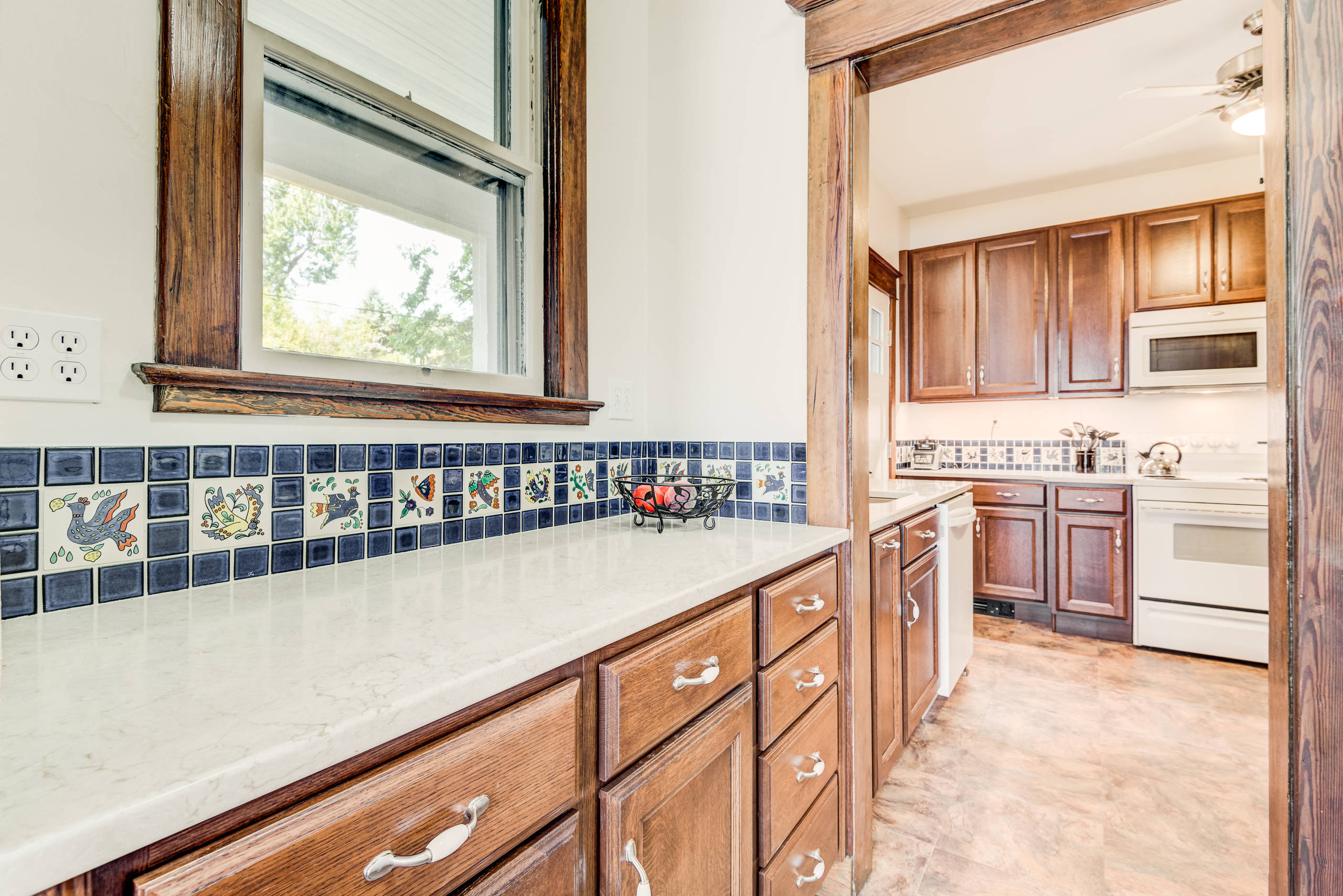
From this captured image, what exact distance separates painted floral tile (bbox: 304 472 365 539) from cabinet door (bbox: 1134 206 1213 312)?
4135mm

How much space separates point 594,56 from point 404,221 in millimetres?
834

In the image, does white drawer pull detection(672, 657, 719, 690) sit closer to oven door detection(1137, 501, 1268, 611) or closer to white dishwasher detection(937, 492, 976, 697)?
white dishwasher detection(937, 492, 976, 697)

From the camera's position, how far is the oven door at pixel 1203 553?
275 centimetres

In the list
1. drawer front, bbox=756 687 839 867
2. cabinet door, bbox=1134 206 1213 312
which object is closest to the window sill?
drawer front, bbox=756 687 839 867

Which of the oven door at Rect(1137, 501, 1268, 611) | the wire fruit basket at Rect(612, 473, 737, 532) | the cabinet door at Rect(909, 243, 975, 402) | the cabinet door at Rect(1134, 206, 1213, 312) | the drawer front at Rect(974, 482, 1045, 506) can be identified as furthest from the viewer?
the cabinet door at Rect(909, 243, 975, 402)

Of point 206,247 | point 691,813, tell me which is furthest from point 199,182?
point 691,813

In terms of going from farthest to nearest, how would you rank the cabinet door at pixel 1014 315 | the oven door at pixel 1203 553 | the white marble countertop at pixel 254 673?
the cabinet door at pixel 1014 315 < the oven door at pixel 1203 553 < the white marble countertop at pixel 254 673

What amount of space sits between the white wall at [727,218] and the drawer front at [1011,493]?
2.53 m

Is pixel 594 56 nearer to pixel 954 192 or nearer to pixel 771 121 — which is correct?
pixel 771 121

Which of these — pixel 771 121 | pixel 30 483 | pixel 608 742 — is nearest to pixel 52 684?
pixel 30 483

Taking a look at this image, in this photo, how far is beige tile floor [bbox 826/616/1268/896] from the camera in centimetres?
150

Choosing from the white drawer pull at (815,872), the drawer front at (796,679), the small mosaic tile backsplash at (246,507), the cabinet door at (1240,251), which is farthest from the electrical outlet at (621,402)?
the cabinet door at (1240,251)

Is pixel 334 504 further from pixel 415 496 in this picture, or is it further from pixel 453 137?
pixel 453 137

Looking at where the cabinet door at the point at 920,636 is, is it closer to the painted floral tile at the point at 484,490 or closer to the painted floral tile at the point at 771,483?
the painted floral tile at the point at 771,483
